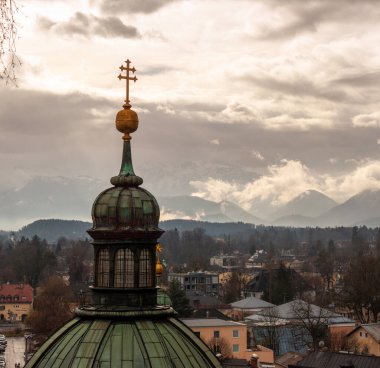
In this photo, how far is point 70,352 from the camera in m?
16.3

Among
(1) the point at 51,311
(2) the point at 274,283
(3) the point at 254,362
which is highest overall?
(2) the point at 274,283

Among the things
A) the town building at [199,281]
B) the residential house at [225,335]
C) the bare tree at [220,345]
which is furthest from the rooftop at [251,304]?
the town building at [199,281]

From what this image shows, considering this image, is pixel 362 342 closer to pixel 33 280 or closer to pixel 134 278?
pixel 134 278

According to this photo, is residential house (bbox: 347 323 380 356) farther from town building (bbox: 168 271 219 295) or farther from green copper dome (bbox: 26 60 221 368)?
town building (bbox: 168 271 219 295)

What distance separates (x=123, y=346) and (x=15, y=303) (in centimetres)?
11272

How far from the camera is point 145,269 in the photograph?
16.9 m

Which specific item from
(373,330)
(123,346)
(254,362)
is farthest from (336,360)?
(123,346)

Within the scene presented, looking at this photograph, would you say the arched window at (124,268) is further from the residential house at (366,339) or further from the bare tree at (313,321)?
the bare tree at (313,321)

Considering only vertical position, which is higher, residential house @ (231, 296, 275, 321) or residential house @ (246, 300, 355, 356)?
residential house @ (231, 296, 275, 321)

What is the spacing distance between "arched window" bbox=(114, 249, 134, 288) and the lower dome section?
29.6 inches

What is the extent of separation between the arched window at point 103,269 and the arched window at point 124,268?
0.61 ft

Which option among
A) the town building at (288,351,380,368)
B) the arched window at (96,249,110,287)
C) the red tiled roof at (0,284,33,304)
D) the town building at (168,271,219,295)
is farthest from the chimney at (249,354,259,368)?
the town building at (168,271,219,295)

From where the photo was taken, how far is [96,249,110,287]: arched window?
16844 millimetres

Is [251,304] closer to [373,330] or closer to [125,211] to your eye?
[373,330]
